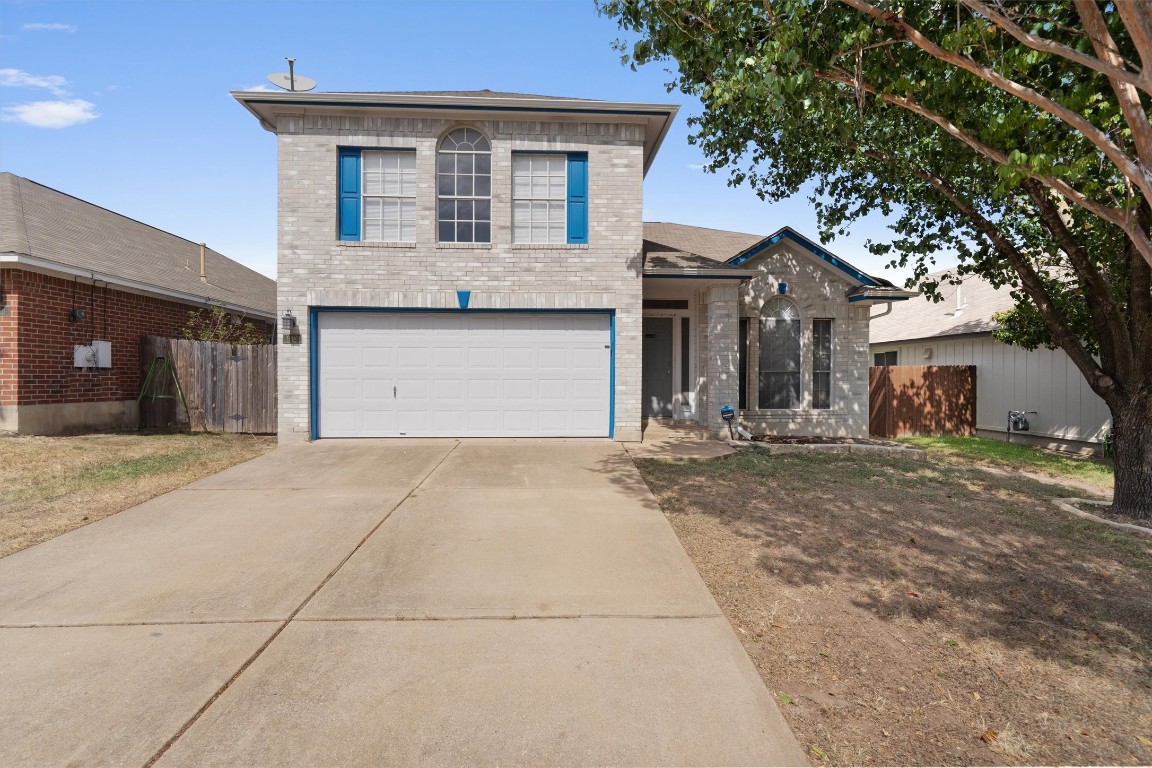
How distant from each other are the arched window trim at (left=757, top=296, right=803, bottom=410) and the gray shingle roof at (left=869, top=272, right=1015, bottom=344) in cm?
493

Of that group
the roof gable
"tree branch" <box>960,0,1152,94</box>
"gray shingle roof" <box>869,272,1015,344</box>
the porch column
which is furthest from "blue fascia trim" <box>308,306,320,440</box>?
"gray shingle roof" <box>869,272,1015,344</box>

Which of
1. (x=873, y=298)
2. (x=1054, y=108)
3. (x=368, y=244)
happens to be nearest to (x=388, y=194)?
(x=368, y=244)

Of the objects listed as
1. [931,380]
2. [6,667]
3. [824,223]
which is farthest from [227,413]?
[931,380]

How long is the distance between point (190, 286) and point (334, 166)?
7.62 meters

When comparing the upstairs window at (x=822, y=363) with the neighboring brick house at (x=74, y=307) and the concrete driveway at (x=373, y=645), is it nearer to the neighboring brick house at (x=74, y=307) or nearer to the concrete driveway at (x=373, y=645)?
the concrete driveway at (x=373, y=645)

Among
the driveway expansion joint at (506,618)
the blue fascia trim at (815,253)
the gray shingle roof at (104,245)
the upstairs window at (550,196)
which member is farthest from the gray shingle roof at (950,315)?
the gray shingle roof at (104,245)

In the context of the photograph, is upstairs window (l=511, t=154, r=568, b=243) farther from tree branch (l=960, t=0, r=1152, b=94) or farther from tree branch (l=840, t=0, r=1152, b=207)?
tree branch (l=960, t=0, r=1152, b=94)

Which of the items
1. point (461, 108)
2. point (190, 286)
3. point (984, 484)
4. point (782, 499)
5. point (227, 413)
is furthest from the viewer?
point (190, 286)

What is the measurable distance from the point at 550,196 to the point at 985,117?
678 cm

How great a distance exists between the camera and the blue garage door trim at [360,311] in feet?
35.2

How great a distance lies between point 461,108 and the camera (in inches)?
413

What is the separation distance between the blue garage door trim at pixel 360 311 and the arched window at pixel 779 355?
3954 mm

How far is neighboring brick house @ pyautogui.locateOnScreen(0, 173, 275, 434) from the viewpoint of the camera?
1069 centimetres

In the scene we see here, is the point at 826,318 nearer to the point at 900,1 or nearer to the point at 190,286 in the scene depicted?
the point at 900,1
